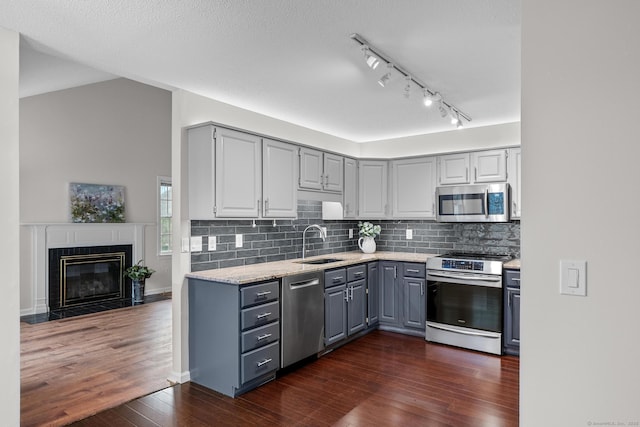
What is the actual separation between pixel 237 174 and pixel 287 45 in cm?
130

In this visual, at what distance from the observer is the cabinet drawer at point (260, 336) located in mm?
3098

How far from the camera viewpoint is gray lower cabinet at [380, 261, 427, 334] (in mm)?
4562

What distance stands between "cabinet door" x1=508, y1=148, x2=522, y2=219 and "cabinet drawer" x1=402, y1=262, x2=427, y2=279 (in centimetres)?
114

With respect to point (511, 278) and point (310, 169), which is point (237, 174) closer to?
point (310, 169)

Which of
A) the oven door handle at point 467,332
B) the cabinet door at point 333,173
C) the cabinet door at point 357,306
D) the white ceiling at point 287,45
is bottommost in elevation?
the oven door handle at point 467,332

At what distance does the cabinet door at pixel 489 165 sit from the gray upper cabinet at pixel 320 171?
1589 mm

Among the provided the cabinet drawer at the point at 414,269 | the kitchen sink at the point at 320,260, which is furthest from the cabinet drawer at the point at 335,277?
the cabinet drawer at the point at 414,269

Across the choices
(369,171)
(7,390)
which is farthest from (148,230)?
(7,390)

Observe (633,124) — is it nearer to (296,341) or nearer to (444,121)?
(296,341)

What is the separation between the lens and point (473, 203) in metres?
4.52

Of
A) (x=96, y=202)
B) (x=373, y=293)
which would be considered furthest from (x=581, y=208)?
(x=96, y=202)

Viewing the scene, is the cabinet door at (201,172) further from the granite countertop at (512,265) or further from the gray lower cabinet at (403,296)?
the granite countertop at (512,265)

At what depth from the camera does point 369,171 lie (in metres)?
5.29

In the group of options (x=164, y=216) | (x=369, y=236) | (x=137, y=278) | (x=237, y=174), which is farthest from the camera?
(x=164, y=216)
